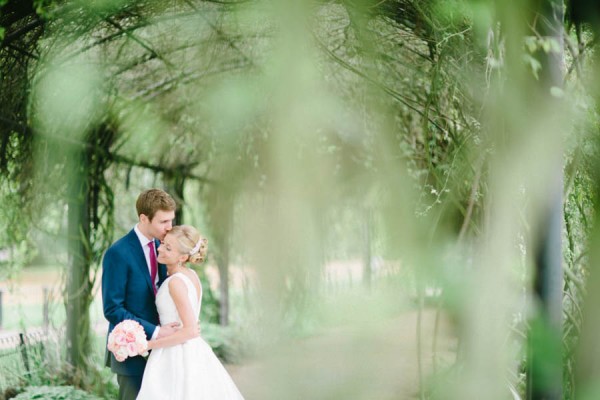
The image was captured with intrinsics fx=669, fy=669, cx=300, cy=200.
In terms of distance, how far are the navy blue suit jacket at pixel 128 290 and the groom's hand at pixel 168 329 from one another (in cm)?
4

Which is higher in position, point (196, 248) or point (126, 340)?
point (196, 248)

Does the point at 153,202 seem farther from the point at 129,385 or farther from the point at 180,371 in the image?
the point at 129,385

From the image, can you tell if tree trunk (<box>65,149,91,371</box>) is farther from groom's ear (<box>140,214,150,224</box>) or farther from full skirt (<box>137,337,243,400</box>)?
full skirt (<box>137,337,243,400</box>)

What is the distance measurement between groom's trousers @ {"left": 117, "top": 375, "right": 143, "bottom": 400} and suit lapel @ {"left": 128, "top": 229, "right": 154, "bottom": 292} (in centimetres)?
50

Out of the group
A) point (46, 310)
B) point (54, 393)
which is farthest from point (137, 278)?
point (46, 310)

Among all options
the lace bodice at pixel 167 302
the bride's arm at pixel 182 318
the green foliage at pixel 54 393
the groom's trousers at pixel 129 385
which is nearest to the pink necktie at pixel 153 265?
the lace bodice at pixel 167 302

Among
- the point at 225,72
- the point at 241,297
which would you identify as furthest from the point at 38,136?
the point at 241,297

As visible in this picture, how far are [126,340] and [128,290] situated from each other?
30 centimetres

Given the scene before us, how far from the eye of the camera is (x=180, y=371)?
137 inches

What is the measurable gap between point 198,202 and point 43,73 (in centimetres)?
469

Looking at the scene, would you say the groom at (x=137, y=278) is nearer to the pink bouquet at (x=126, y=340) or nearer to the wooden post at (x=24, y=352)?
the pink bouquet at (x=126, y=340)

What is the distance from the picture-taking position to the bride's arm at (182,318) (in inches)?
136

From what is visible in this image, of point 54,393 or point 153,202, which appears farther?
point 54,393

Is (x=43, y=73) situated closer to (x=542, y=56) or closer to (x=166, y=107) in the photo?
(x=166, y=107)
